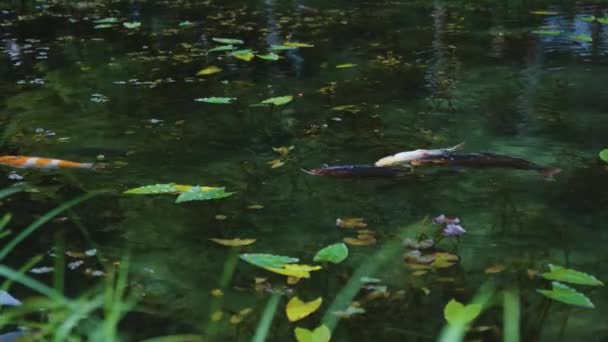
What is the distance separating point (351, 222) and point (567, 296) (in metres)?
0.53

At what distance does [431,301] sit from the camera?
3.71ft

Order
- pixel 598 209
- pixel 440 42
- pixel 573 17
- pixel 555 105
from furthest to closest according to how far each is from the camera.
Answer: pixel 573 17
pixel 440 42
pixel 555 105
pixel 598 209

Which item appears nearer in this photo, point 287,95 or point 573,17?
point 287,95

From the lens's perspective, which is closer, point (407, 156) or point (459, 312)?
point (459, 312)

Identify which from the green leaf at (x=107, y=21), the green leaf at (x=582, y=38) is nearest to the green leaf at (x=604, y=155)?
the green leaf at (x=582, y=38)

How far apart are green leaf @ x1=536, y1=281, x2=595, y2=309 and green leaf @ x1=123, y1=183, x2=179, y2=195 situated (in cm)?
96

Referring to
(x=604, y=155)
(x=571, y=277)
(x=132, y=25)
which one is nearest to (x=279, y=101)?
(x=604, y=155)

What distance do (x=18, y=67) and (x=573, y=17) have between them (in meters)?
3.61

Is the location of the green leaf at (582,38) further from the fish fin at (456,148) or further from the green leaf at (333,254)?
the green leaf at (333,254)

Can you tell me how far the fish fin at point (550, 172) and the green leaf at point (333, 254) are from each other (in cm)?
70

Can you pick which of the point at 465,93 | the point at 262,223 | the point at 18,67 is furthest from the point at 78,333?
the point at 18,67

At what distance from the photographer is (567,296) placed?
1.06 m

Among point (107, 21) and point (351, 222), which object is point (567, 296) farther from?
point (107, 21)

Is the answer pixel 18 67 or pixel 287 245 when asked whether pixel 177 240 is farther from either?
pixel 18 67
